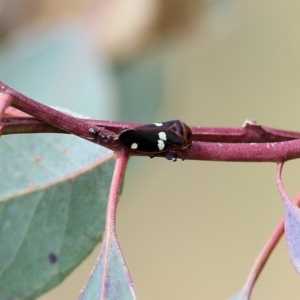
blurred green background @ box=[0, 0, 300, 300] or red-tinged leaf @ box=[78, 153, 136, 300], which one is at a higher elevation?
blurred green background @ box=[0, 0, 300, 300]

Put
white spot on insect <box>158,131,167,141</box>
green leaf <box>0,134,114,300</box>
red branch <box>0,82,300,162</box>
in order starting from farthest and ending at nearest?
green leaf <box>0,134,114,300</box> → white spot on insect <box>158,131,167,141</box> → red branch <box>0,82,300,162</box>

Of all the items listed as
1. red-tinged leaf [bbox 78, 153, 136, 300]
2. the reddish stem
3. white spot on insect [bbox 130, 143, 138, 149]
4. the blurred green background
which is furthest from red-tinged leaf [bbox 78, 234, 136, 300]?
the blurred green background

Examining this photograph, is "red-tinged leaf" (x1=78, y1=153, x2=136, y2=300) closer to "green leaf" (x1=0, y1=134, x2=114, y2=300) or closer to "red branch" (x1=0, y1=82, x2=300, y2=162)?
"red branch" (x1=0, y1=82, x2=300, y2=162)

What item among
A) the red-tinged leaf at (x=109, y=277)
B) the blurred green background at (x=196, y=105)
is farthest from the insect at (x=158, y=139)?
the blurred green background at (x=196, y=105)

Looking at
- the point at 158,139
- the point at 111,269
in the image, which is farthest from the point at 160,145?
the point at 111,269

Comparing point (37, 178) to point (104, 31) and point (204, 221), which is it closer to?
point (104, 31)

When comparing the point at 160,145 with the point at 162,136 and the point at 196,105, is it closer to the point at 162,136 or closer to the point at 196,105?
the point at 162,136

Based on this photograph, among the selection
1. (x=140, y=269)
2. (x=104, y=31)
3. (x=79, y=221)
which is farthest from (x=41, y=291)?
(x=140, y=269)
